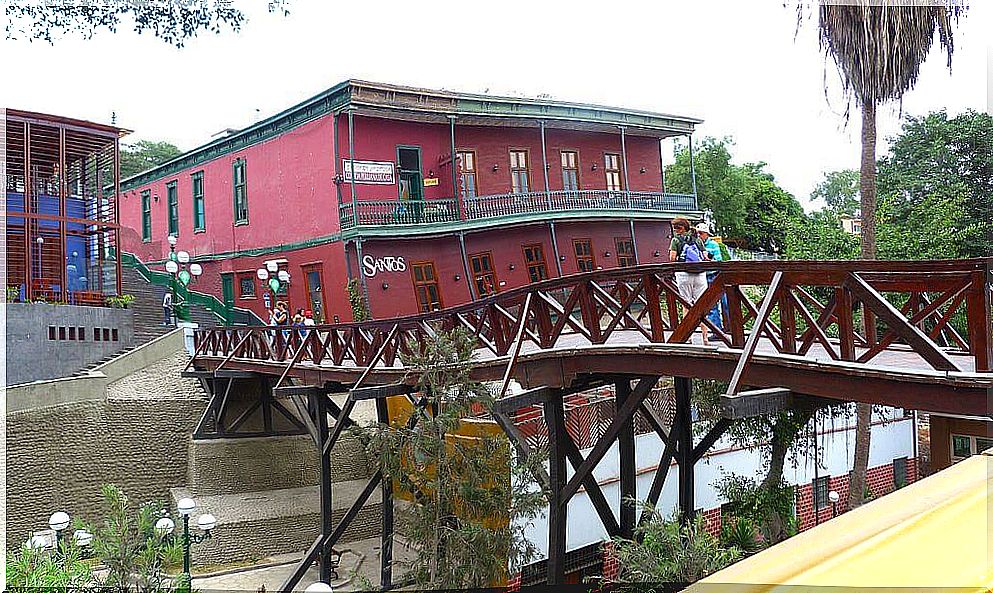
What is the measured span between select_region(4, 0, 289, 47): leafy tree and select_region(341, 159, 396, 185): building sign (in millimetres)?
936

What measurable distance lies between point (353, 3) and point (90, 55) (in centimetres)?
147

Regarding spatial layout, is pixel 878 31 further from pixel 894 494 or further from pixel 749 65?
pixel 894 494

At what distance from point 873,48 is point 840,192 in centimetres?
106

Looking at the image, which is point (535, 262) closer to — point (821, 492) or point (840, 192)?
point (840, 192)

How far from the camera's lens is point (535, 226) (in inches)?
208

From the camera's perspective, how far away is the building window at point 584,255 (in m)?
5.22

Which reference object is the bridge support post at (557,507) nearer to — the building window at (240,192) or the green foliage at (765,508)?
the green foliage at (765,508)

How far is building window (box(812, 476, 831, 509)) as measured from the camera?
6246mm

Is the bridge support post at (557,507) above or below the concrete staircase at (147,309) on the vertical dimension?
below

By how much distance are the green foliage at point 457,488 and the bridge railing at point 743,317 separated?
367 millimetres

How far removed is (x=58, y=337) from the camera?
5.70 metres

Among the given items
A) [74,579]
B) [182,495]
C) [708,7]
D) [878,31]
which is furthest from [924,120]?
[182,495]

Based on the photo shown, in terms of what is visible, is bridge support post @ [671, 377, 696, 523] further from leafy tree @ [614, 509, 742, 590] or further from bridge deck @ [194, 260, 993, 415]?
leafy tree @ [614, 509, 742, 590]

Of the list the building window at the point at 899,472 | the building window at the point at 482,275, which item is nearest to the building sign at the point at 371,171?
the building window at the point at 482,275
